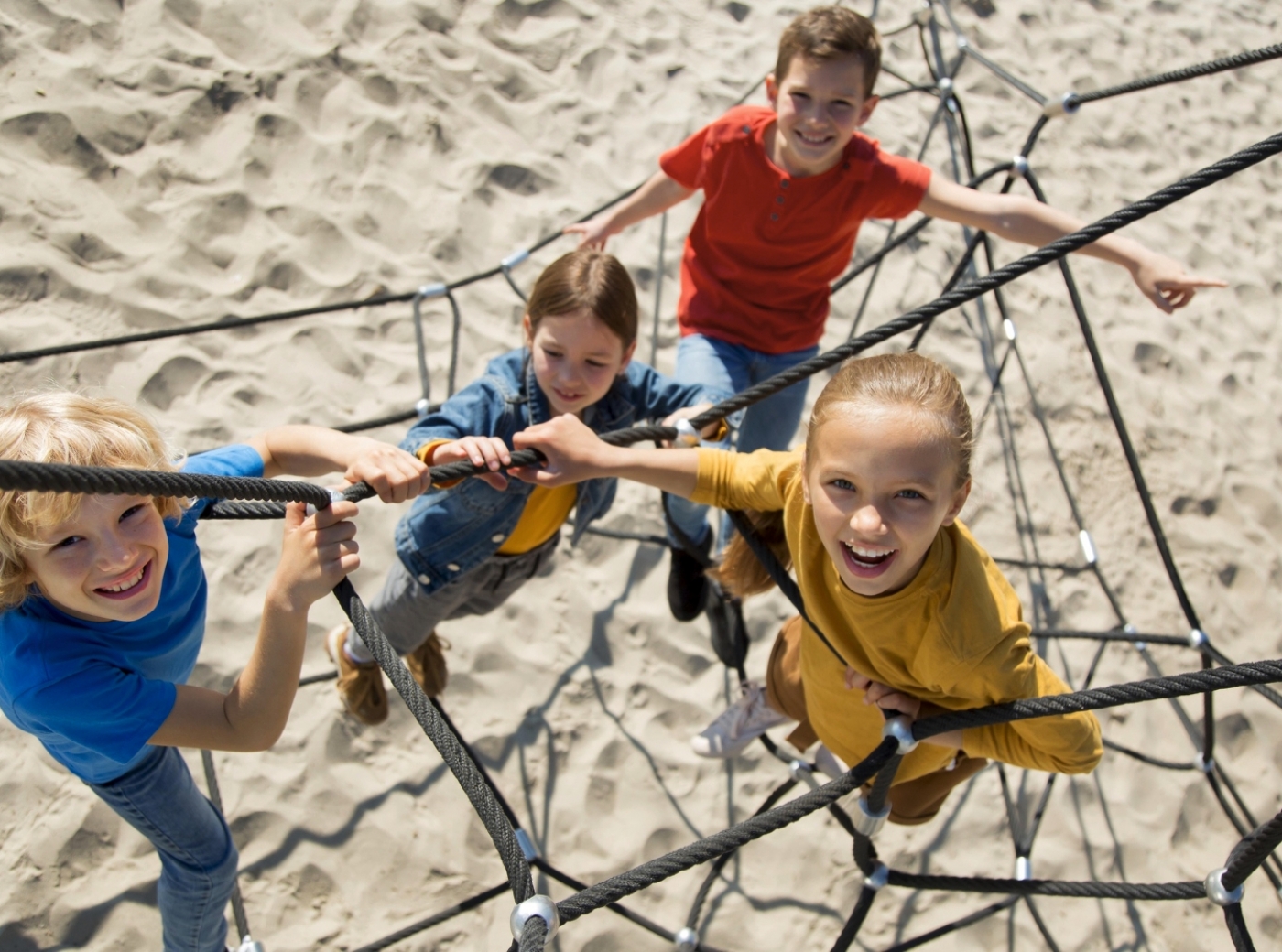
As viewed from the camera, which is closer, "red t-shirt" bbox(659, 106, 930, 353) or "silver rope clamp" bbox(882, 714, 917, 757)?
"silver rope clamp" bbox(882, 714, 917, 757)

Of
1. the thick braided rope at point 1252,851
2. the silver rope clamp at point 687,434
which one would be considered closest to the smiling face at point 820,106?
the silver rope clamp at point 687,434

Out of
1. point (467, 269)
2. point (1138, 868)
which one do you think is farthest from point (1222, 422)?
point (467, 269)

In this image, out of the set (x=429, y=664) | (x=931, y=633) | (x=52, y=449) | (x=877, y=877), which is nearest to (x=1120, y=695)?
(x=931, y=633)

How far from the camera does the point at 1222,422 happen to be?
241cm

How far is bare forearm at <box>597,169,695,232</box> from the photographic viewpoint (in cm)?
153

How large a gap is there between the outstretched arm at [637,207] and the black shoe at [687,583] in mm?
506

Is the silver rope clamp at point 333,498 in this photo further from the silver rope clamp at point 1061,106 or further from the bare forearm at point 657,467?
the silver rope clamp at point 1061,106

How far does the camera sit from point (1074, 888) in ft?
3.36

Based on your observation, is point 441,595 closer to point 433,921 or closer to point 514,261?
point 433,921

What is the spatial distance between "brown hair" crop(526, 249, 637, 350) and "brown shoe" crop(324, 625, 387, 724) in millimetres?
602

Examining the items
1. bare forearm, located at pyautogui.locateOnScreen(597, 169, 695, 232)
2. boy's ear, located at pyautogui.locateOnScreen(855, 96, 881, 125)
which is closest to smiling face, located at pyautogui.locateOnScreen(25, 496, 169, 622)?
bare forearm, located at pyautogui.locateOnScreen(597, 169, 695, 232)

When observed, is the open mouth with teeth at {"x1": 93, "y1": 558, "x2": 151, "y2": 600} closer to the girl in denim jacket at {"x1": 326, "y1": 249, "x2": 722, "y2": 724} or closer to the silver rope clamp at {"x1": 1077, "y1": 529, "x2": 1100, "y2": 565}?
the girl in denim jacket at {"x1": 326, "y1": 249, "x2": 722, "y2": 724}

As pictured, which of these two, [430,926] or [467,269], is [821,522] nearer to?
[430,926]

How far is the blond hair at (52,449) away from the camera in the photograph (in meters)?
0.73
